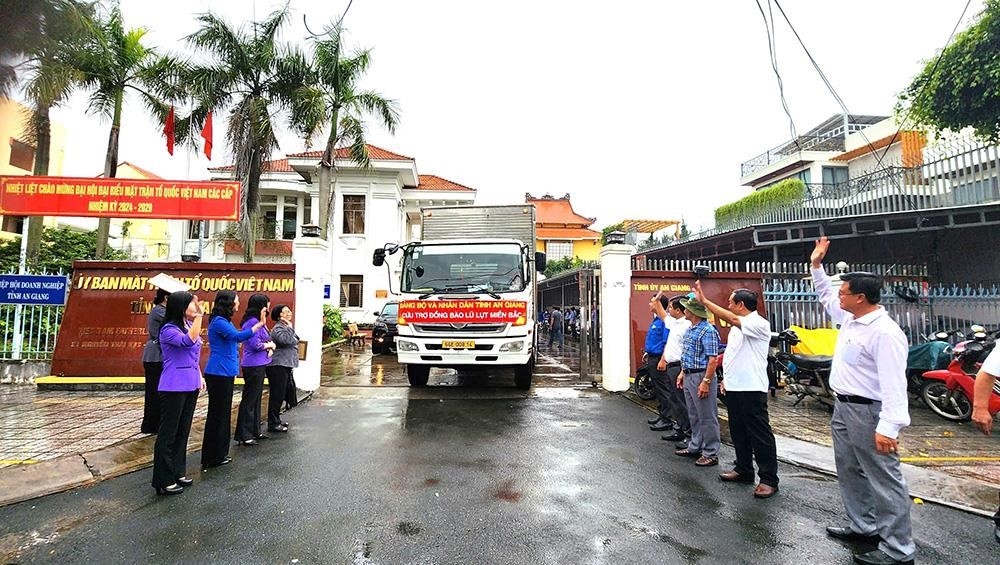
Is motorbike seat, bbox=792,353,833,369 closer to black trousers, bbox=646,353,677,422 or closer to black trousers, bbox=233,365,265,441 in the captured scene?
black trousers, bbox=646,353,677,422

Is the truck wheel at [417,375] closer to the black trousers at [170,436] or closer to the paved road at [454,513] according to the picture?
the paved road at [454,513]

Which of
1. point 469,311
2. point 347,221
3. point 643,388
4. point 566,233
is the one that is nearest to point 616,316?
point 643,388

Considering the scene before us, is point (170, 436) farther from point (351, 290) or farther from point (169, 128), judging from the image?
point (351, 290)

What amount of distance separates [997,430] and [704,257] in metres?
10.7

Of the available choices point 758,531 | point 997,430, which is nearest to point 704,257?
point 997,430

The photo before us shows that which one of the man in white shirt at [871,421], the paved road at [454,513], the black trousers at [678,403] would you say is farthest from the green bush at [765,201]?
the man in white shirt at [871,421]

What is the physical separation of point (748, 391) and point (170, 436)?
4.68m

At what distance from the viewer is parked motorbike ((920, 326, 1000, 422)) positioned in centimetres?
609

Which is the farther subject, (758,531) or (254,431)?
(254,431)

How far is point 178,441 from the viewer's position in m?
4.05

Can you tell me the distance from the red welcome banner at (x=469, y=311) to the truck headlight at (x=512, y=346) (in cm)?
32

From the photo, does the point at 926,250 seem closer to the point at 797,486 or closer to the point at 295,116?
the point at 797,486

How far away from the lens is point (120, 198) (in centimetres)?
927

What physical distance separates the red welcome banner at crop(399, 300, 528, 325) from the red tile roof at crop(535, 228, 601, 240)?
119ft
